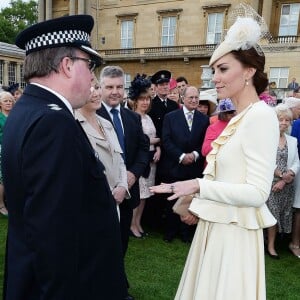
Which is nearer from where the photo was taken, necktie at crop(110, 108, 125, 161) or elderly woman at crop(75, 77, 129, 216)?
elderly woman at crop(75, 77, 129, 216)

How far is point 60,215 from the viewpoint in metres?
1.31

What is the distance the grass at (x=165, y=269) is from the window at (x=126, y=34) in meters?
32.0

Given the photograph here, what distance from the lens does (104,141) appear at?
3.04 metres

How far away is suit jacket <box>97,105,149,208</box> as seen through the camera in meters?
3.91

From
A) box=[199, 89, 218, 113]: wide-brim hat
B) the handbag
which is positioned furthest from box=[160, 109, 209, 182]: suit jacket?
the handbag

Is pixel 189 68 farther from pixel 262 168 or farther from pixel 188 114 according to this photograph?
pixel 262 168

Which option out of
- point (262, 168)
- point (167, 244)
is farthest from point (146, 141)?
point (262, 168)

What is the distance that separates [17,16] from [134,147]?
61.2m

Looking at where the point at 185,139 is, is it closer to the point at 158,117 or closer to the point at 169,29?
the point at 158,117

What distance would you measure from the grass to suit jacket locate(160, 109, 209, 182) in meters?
1.06

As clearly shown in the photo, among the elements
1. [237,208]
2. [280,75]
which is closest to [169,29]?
[280,75]

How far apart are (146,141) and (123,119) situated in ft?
1.75

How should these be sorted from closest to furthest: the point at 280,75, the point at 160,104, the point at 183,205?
the point at 183,205
the point at 160,104
the point at 280,75

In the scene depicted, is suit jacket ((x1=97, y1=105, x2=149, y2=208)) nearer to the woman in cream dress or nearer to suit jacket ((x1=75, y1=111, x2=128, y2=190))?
suit jacket ((x1=75, y1=111, x2=128, y2=190))
